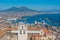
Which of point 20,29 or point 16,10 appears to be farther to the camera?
point 16,10

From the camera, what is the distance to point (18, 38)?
67.6ft

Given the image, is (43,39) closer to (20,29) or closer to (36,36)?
(36,36)

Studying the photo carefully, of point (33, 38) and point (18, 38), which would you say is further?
point (33, 38)

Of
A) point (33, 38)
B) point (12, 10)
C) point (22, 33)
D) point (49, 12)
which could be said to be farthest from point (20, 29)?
point (49, 12)

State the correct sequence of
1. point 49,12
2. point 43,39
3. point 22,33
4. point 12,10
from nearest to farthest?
point 22,33
point 43,39
point 12,10
point 49,12

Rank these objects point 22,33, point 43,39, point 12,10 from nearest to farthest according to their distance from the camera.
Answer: point 22,33 → point 43,39 → point 12,10

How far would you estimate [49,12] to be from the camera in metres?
107

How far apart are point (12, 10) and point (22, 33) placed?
80.3 meters

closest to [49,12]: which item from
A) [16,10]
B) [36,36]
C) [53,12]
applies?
[53,12]

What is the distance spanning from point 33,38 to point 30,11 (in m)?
82.0

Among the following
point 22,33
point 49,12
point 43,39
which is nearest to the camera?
point 22,33

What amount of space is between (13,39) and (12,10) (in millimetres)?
79258

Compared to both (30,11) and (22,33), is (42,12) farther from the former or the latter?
(22,33)

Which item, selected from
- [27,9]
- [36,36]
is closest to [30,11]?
[27,9]
